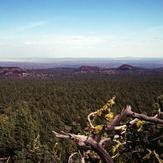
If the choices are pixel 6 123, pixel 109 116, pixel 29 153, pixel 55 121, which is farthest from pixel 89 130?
pixel 55 121

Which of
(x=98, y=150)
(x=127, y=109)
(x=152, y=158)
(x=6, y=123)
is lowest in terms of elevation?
(x=6, y=123)

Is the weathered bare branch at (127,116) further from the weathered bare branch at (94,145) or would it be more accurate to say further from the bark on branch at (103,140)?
the weathered bare branch at (94,145)

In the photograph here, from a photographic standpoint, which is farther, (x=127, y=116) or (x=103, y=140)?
(x=103, y=140)

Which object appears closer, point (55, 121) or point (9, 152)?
point (9, 152)

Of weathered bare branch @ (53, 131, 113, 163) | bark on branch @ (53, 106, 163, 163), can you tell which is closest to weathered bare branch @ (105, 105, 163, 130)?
bark on branch @ (53, 106, 163, 163)

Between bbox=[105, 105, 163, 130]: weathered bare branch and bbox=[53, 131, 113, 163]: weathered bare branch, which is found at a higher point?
bbox=[105, 105, 163, 130]: weathered bare branch

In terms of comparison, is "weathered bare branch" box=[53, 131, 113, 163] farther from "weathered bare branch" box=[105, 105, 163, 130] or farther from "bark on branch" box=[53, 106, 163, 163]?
"weathered bare branch" box=[105, 105, 163, 130]

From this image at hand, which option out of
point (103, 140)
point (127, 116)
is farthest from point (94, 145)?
point (127, 116)

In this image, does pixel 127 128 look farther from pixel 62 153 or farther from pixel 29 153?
pixel 62 153

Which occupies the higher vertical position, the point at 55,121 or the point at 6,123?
the point at 6,123

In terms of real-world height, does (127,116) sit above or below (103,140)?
above

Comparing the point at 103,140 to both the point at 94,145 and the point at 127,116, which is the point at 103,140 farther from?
the point at 127,116

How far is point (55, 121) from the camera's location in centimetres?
5059

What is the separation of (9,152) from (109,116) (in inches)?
1136
